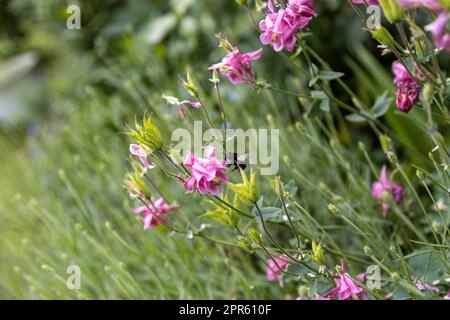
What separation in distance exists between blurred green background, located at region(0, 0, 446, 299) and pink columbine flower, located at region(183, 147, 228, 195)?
0.62 feet

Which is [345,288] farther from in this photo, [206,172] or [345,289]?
[206,172]

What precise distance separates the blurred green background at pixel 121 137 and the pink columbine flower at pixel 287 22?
0.17 metres

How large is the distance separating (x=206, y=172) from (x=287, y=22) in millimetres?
230

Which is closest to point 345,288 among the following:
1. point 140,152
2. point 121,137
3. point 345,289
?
point 345,289

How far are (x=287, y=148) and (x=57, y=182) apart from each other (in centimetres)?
93

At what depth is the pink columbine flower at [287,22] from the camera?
2.60 ft

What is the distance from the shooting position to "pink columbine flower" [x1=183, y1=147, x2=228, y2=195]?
74cm

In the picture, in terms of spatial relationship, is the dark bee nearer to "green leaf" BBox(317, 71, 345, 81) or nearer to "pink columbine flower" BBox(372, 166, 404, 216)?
"green leaf" BBox(317, 71, 345, 81)

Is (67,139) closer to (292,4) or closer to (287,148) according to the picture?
(287,148)

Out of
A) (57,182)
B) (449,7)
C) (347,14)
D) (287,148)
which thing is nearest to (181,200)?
(287,148)

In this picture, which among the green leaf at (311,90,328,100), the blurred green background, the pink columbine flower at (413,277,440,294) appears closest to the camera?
the pink columbine flower at (413,277,440,294)

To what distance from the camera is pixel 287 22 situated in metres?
0.79

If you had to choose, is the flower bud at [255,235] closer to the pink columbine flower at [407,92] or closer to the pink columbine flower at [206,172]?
the pink columbine flower at [206,172]

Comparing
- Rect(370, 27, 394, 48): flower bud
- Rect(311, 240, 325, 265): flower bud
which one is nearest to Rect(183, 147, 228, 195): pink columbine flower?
Rect(311, 240, 325, 265): flower bud
